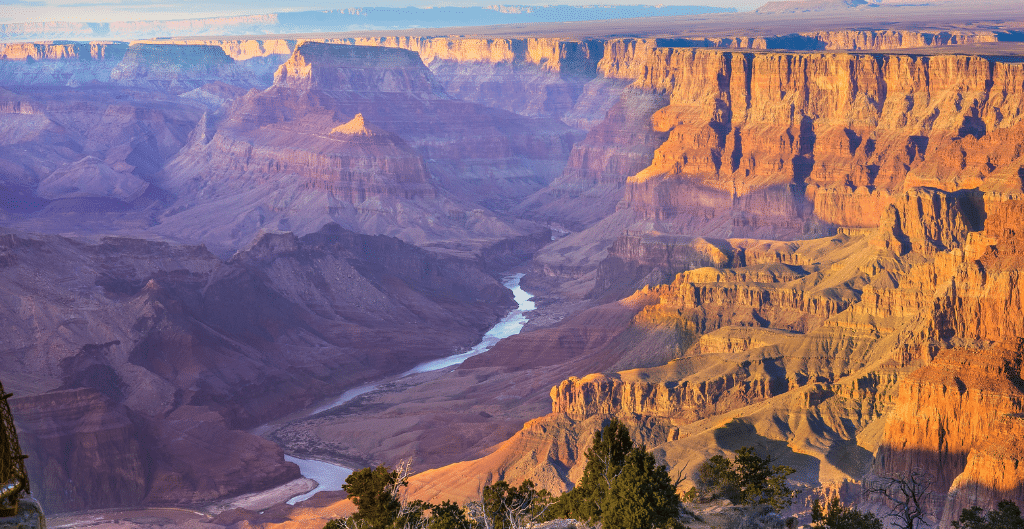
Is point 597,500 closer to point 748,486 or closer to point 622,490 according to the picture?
point 622,490

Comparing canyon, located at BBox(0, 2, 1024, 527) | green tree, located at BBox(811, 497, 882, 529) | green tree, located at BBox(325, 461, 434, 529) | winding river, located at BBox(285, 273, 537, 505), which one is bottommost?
winding river, located at BBox(285, 273, 537, 505)

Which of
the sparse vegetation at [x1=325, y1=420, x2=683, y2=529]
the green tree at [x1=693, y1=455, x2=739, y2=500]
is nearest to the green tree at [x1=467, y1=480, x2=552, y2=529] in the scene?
the sparse vegetation at [x1=325, y1=420, x2=683, y2=529]

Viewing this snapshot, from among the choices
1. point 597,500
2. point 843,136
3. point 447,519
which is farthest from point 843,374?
point 843,136

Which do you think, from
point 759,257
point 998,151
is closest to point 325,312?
point 759,257

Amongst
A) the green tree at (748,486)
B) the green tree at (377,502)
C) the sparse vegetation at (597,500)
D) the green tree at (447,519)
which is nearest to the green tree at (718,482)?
the green tree at (748,486)

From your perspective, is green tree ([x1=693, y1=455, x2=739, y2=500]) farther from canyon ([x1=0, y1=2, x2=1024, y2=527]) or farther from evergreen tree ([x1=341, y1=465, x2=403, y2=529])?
evergreen tree ([x1=341, y1=465, x2=403, y2=529])

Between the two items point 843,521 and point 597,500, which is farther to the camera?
point 843,521
